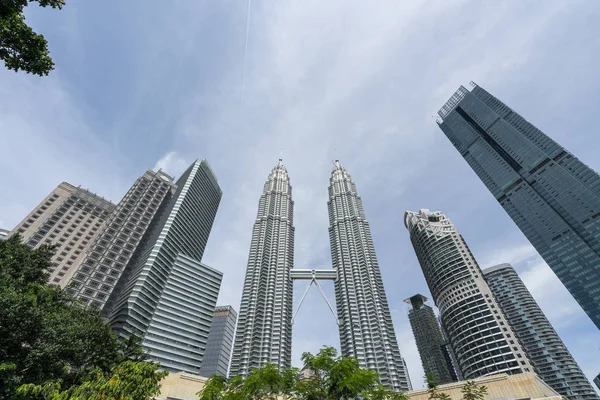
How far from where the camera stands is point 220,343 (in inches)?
6014

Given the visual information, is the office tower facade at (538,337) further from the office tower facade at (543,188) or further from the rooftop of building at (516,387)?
the rooftop of building at (516,387)

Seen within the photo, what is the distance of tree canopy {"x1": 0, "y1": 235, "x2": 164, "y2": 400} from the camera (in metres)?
17.4

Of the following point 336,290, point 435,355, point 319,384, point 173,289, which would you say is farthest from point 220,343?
point 319,384

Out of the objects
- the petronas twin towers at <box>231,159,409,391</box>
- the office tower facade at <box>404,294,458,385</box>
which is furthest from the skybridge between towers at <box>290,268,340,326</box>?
the office tower facade at <box>404,294,458,385</box>

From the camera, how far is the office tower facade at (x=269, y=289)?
113938 millimetres

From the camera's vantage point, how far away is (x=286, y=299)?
440 feet

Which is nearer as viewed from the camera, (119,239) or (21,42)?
(21,42)

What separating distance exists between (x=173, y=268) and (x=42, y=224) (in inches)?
1848

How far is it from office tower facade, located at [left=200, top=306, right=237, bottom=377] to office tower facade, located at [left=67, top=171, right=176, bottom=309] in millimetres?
66136

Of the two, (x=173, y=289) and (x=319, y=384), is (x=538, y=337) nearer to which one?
(x=173, y=289)

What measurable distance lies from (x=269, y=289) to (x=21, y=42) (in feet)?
433

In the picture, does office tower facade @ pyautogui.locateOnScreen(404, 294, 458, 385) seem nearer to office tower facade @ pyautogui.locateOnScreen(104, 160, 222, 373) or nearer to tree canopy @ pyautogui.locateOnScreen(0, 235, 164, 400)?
office tower facade @ pyautogui.locateOnScreen(104, 160, 222, 373)

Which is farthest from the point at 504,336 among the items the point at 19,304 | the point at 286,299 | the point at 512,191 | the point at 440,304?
the point at 19,304

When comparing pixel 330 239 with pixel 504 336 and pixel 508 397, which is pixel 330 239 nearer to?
pixel 504 336
